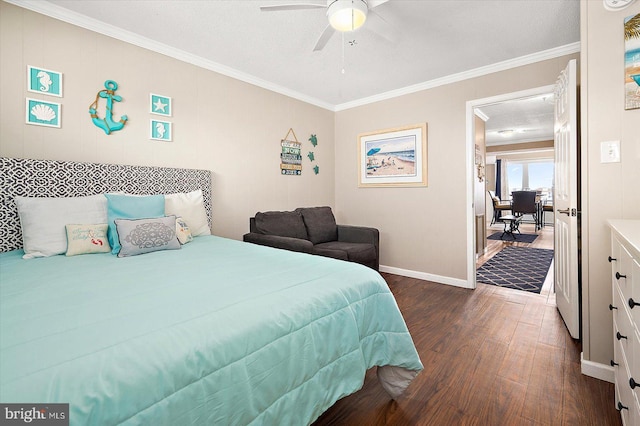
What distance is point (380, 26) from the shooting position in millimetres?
2496

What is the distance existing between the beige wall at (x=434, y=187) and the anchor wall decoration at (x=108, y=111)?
3021mm

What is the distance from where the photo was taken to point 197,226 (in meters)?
2.68

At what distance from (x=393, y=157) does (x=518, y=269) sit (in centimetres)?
244

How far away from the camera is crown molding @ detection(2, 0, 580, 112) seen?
227cm

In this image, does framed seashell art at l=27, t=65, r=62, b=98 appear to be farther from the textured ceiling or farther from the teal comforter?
the teal comforter

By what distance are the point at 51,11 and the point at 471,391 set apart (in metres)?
3.80

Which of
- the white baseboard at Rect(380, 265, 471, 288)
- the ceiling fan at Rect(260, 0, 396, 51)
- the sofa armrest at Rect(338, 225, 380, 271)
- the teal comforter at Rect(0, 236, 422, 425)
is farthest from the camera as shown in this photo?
the sofa armrest at Rect(338, 225, 380, 271)

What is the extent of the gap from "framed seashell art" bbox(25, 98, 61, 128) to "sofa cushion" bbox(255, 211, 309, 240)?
1866 mm

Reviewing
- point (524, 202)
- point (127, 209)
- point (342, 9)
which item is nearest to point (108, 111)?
point (127, 209)

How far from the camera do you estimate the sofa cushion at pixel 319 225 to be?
3.83 metres

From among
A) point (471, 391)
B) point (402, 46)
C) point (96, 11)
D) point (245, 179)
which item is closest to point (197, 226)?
point (245, 179)

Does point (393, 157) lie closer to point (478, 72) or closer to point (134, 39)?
point (478, 72)

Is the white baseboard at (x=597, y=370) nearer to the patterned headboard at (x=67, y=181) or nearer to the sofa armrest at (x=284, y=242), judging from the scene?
the sofa armrest at (x=284, y=242)

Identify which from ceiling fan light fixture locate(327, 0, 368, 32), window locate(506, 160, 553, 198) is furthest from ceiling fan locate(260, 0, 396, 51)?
window locate(506, 160, 553, 198)
